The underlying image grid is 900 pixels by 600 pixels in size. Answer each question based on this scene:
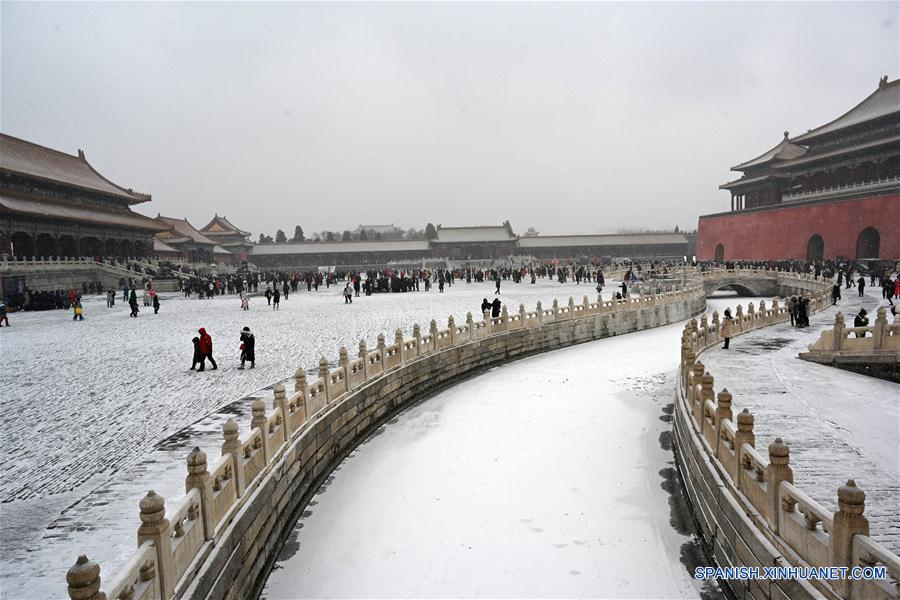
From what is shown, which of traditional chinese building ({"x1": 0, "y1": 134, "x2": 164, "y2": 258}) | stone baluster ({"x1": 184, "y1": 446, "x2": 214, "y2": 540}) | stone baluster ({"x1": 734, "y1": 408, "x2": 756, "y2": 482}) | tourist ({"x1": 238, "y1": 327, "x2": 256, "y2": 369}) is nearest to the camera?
stone baluster ({"x1": 184, "y1": 446, "x2": 214, "y2": 540})

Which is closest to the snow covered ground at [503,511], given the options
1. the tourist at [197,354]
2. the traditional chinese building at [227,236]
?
the tourist at [197,354]

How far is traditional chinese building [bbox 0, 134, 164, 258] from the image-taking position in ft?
94.5

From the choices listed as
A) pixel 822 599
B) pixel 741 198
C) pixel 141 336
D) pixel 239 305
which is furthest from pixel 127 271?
pixel 741 198

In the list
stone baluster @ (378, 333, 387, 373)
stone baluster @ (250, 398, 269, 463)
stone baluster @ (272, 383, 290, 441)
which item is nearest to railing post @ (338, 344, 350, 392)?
stone baluster @ (378, 333, 387, 373)

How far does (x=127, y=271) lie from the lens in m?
33.0

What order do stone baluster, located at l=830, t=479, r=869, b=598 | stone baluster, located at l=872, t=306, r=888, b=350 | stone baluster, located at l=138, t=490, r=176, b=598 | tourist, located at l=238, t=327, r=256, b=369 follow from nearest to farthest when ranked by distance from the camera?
stone baluster, located at l=830, t=479, r=869, b=598, stone baluster, located at l=138, t=490, r=176, b=598, tourist, located at l=238, t=327, r=256, b=369, stone baluster, located at l=872, t=306, r=888, b=350

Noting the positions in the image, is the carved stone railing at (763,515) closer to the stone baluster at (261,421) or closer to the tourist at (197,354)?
the stone baluster at (261,421)

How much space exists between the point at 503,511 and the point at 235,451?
3.85 m

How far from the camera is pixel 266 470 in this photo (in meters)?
6.17

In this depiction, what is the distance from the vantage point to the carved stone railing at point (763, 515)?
130 inches

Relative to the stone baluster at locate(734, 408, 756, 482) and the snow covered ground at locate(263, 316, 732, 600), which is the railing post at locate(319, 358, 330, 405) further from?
the stone baluster at locate(734, 408, 756, 482)

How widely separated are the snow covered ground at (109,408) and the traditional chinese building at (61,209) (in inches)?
380

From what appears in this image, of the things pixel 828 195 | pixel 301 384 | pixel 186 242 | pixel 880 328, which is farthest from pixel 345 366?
pixel 186 242

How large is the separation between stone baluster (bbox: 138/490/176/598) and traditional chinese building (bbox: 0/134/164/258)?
30.4 m
